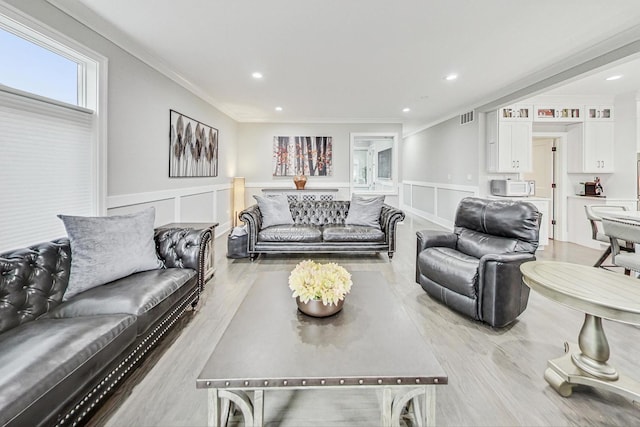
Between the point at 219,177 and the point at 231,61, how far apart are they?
2.98 metres

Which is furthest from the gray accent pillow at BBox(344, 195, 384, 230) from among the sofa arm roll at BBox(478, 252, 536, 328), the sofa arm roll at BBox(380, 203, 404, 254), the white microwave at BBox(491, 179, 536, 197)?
the white microwave at BBox(491, 179, 536, 197)

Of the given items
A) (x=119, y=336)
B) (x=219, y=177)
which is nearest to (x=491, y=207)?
(x=119, y=336)

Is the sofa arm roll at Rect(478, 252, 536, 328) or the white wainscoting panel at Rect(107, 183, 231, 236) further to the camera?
the white wainscoting panel at Rect(107, 183, 231, 236)

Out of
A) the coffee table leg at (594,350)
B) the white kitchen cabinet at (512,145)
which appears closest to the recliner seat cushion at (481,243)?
the coffee table leg at (594,350)

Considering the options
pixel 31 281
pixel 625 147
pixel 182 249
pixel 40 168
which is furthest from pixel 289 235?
pixel 625 147

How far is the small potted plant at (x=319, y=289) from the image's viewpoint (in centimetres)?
169

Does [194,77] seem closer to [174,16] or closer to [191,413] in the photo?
[174,16]

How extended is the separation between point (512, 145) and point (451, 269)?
407cm

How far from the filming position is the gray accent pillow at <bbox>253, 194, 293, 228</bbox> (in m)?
4.80

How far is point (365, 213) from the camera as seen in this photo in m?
4.81

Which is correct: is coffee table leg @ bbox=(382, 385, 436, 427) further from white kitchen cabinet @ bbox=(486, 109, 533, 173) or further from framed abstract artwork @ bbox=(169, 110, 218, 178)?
white kitchen cabinet @ bbox=(486, 109, 533, 173)

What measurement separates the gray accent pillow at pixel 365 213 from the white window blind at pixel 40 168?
10.8 feet

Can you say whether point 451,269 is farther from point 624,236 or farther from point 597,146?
point 597,146

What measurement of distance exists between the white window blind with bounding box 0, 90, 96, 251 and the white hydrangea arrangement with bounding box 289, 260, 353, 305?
6.98ft
